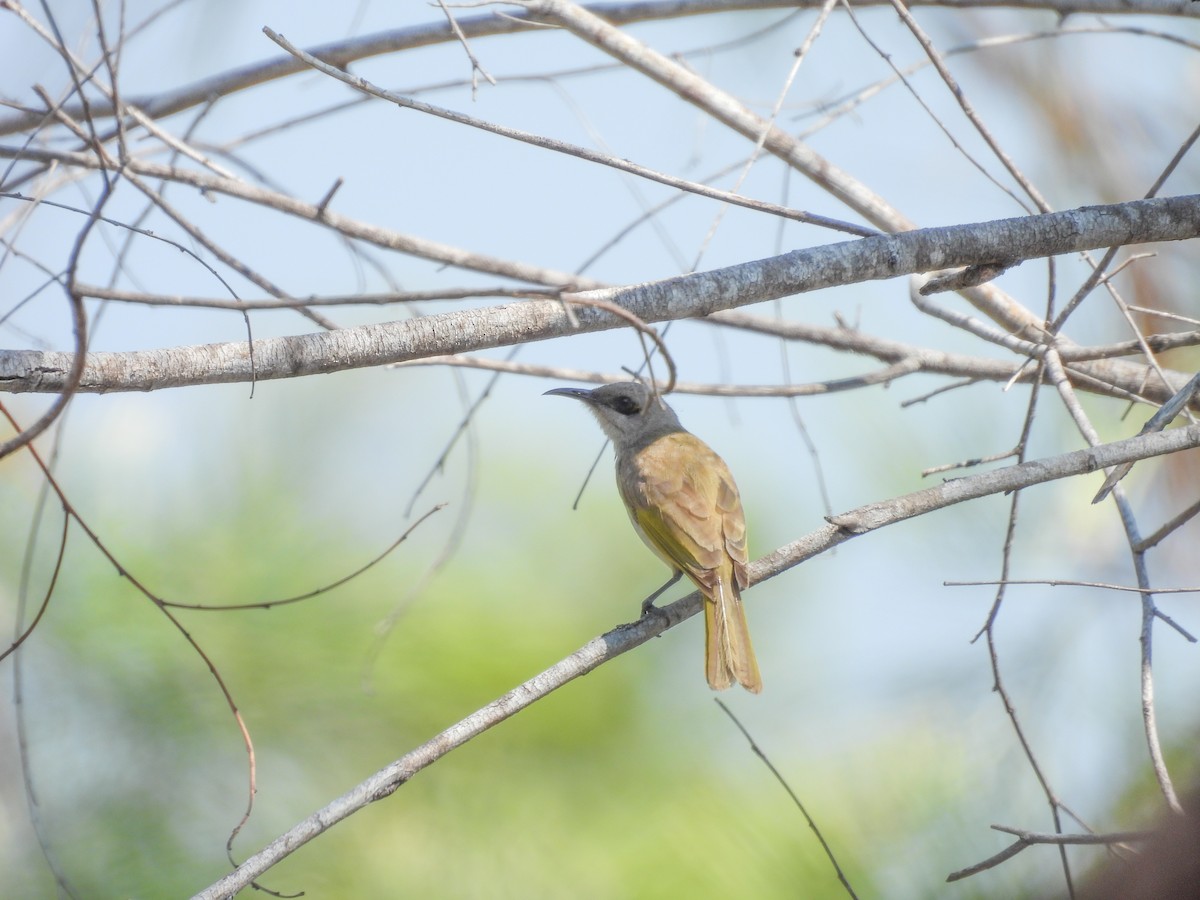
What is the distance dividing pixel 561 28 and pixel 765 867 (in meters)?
2.92

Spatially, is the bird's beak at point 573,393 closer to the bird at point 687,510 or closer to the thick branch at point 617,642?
the bird at point 687,510

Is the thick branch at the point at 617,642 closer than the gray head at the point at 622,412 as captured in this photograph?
Yes

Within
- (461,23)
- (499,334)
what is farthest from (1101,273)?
(461,23)

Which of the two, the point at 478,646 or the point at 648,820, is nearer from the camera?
the point at 648,820

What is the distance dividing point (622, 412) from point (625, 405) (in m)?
0.04

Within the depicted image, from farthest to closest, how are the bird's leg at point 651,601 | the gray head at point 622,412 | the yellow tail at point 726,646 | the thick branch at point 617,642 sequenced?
1. the gray head at point 622,412
2. the bird's leg at point 651,601
3. the yellow tail at point 726,646
4. the thick branch at point 617,642

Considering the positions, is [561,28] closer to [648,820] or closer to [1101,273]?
[1101,273]

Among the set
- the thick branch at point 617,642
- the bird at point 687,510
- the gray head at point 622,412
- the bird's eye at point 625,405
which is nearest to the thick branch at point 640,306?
the thick branch at point 617,642

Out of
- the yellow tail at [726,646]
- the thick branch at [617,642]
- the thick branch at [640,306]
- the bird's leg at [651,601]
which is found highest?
the bird's leg at [651,601]

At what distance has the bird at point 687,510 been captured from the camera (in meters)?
3.85

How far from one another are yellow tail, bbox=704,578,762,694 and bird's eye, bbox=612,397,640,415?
1.53 meters

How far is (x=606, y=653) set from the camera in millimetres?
2709

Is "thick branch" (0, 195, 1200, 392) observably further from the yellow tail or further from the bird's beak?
the bird's beak

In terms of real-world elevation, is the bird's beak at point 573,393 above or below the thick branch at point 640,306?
above
